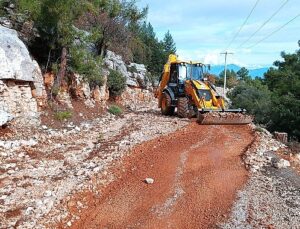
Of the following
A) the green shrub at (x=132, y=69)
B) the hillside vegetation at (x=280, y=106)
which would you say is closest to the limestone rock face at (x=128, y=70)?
the green shrub at (x=132, y=69)

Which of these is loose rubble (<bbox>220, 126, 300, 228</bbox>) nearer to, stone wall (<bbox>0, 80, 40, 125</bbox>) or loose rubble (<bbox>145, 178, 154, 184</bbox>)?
loose rubble (<bbox>145, 178, 154, 184</bbox>)

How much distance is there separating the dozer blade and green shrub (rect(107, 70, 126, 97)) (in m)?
8.96

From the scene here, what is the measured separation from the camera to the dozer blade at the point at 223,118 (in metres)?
13.2

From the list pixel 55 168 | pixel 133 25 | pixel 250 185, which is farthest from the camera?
pixel 133 25

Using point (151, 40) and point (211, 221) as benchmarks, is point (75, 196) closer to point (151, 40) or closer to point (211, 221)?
point (211, 221)

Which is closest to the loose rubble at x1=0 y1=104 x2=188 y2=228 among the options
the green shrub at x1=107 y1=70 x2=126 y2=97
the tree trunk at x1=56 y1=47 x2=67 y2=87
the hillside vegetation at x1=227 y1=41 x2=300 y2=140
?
the tree trunk at x1=56 y1=47 x2=67 y2=87

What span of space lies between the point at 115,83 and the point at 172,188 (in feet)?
50.4

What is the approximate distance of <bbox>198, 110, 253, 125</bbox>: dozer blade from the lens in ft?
43.2

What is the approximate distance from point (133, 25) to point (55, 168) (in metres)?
21.1

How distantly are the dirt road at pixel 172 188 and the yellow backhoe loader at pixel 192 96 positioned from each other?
320 cm

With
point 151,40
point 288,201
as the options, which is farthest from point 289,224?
point 151,40

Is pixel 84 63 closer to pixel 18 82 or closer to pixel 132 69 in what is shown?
pixel 18 82

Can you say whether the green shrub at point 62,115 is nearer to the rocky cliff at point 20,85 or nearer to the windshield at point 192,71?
the rocky cliff at point 20,85

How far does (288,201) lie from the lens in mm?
6152
